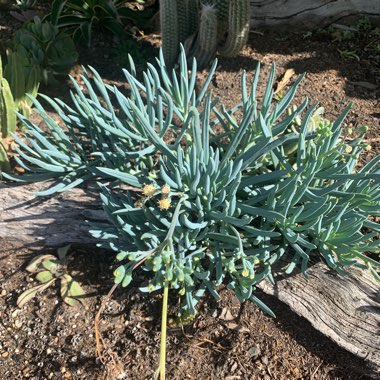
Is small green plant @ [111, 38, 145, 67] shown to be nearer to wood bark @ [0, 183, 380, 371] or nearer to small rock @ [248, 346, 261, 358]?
wood bark @ [0, 183, 380, 371]

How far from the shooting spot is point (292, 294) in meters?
2.05

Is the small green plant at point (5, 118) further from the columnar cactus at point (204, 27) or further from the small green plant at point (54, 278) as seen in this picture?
the columnar cactus at point (204, 27)

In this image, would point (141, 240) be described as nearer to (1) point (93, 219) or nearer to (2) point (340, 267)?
(1) point (93, 219)

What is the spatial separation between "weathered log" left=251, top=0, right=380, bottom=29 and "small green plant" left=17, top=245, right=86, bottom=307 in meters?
2.06

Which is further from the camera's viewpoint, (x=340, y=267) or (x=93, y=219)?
(x=93, y=219)

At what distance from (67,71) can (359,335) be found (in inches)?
82.4

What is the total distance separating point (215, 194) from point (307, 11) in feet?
6.61

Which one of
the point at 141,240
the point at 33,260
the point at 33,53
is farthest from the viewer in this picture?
the point at 33,53

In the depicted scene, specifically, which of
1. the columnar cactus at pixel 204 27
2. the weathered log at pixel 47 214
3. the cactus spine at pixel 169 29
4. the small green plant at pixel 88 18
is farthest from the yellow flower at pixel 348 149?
the small green plant at pixel 88 18

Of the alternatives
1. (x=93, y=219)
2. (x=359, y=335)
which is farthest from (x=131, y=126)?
(x=359, y=335)

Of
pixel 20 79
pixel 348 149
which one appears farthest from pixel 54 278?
pixel 348 149

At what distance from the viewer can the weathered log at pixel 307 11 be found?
334cm

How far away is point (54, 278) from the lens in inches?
87.7

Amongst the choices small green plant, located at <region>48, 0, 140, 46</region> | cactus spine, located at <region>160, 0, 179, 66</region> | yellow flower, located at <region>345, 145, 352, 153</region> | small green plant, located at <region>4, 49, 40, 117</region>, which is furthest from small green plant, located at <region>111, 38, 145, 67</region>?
yellow flower, located at <region>345, 145, 352, 153</region>
